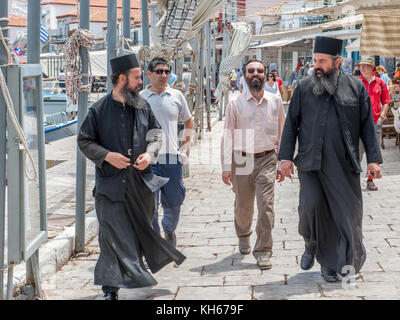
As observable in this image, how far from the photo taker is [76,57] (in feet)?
21.2

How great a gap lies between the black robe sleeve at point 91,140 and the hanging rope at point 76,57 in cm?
156

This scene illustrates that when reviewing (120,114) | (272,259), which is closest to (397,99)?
(272,259)

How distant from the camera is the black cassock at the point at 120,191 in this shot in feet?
16.4

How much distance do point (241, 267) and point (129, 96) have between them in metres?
1.98

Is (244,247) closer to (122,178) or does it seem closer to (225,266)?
(225,266)

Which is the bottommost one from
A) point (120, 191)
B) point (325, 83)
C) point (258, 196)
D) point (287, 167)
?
point (258, 196)

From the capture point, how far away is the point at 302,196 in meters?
5.53

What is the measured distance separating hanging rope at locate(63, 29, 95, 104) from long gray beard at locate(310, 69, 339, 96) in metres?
2.29

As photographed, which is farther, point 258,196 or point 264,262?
point 258,196

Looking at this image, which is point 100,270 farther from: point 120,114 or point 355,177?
point 355,177

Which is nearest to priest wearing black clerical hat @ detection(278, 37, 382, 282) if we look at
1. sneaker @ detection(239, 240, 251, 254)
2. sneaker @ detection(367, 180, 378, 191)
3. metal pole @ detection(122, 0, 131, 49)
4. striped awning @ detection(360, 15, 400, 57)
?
sneaker @ detection(239, 240, 251, 254)

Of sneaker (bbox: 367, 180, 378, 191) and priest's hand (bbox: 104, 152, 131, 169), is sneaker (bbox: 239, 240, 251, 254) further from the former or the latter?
sneaker (bbox: 367, 180, 378, 191)

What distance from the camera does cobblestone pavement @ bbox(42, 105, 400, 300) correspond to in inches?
207

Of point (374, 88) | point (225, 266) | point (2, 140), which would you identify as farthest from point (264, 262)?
point (374, 88)
